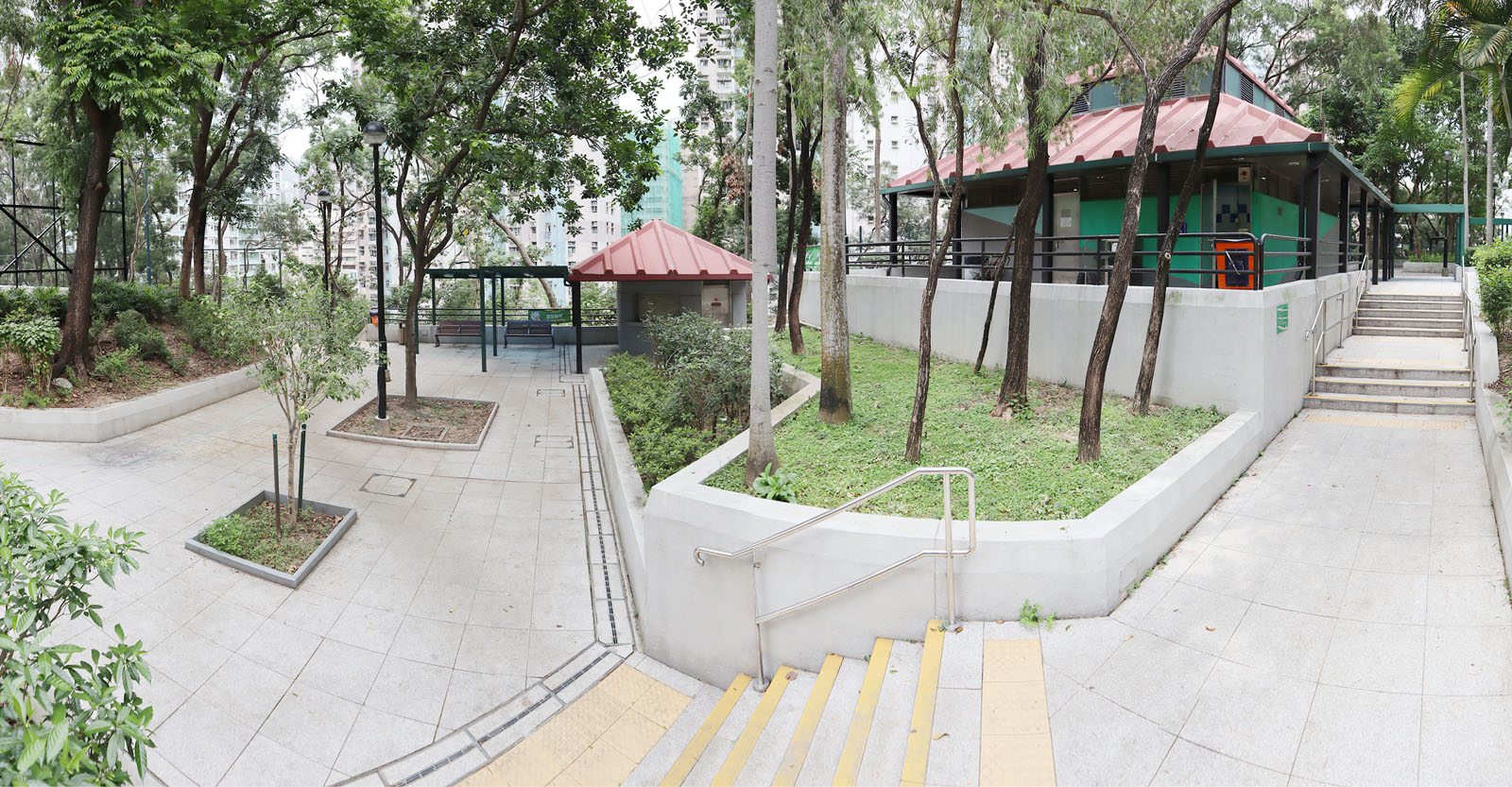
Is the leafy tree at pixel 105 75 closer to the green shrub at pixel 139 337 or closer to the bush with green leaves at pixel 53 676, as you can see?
the green shrub at pixel 139 337

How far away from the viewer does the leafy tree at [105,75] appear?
12125mm

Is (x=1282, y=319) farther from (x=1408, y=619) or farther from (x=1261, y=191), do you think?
(x=1261, y=191)

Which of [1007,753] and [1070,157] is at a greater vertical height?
[1070,157]

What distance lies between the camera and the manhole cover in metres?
13.9

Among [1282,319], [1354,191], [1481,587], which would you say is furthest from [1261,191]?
[1481,587]

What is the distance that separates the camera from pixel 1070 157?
14.8m

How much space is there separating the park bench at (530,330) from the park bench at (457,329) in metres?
1.09

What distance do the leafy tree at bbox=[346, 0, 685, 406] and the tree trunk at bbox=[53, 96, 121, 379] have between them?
3636 mm

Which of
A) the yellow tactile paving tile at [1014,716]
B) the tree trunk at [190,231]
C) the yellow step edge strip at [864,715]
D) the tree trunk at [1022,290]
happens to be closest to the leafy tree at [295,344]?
the yellow step edge strip at [864,715]

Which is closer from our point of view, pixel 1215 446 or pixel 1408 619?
pixel 1408 619

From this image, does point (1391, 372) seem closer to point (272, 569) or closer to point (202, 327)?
point (272, 569)

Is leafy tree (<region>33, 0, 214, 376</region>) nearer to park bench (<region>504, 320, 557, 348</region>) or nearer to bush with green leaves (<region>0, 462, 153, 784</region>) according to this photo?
bush with green leaves (<region>0, 462, 153, 784</region>)

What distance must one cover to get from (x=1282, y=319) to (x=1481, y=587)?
504cm

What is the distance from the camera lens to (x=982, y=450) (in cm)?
863
